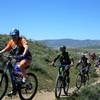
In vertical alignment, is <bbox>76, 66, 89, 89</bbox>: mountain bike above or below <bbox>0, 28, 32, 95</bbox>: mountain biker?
below

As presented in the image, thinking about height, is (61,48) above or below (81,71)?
above

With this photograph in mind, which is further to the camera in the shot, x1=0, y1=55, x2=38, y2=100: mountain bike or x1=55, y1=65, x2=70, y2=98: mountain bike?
x1=55, y1=65, x2=70, y2=98: mountain bike

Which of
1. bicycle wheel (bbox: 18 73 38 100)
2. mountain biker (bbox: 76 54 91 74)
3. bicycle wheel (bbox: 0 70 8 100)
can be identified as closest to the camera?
bicycle wheel (bbox: 0 70 8 100)

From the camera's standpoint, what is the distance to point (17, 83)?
12.2 m

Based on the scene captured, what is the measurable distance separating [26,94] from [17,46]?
1718 mm

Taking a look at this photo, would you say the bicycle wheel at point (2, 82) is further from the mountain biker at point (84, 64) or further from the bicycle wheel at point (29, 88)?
Answer: the mountain biker at point (84, 64)

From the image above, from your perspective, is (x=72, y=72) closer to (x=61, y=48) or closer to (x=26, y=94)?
(x=61, y=48)

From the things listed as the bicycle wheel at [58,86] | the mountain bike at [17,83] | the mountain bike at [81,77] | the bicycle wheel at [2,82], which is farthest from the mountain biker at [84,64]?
the bicycle wheel at [2,82]

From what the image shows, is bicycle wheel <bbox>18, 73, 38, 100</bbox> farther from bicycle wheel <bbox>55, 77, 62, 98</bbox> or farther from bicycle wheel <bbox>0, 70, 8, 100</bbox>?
bicycle wheel <bbox>55, 77, 62, 98</bbox>

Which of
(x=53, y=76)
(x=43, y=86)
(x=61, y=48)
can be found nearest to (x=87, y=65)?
(x=43, y=86)

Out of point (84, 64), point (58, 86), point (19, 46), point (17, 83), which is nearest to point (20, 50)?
point (19, 46)

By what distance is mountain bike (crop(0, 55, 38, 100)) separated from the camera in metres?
11.8

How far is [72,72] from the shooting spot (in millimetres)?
30141

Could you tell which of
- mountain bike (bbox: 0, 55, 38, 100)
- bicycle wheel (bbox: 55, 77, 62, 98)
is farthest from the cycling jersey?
bicycle wheel (bbox: 55, 77, 62, 98)
